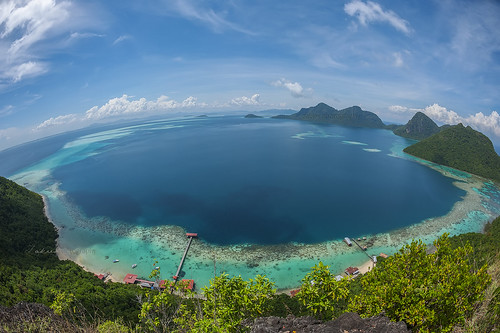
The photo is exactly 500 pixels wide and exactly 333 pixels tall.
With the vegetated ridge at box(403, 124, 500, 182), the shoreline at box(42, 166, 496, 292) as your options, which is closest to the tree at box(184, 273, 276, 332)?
the shoreline at box(42, 166, 496, 292)

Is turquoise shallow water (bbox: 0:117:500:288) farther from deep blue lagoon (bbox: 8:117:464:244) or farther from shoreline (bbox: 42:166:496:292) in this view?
deep blue lagoon (bbox: 8:117:464:244)

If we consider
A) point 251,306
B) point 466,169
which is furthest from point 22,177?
point 466,169

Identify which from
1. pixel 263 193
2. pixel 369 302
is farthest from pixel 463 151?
pixel 369 302

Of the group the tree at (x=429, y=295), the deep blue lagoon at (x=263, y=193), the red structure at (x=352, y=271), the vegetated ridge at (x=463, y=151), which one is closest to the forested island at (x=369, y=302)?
the tree at (x=429, y=295)

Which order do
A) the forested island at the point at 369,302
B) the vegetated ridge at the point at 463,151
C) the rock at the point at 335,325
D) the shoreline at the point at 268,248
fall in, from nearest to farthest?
1. the rock at the point at 335,325
2. the forested island at the point at 369,302
3. the shoreline at the point at 268,248
4. the vegetated ridge at the point at 463,151

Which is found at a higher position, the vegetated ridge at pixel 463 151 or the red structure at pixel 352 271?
the vegetated ridge at pixel 463 151

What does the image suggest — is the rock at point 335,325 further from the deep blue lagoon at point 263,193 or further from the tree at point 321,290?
the deep blue lagoon at point 263,193
